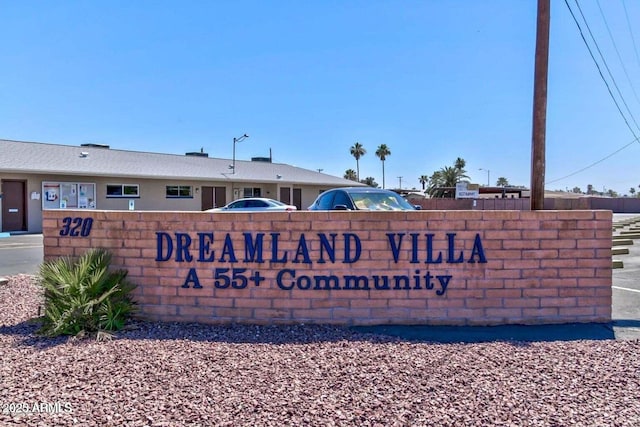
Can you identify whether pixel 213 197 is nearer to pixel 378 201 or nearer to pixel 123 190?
pixel 123 190

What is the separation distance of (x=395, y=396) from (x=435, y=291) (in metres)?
2.35

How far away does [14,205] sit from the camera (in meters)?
24.0

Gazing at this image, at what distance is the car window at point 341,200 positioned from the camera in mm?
9250

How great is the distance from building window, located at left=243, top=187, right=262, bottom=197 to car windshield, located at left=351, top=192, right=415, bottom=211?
26.9m

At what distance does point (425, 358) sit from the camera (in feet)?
15.6

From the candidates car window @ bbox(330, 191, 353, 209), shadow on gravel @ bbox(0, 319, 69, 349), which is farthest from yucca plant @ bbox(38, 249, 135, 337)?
car window @ bbox(330, 191, 353, 209)

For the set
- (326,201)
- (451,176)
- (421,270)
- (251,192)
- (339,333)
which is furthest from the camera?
(451,176)

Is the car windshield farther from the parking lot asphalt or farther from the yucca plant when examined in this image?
the yucca plant

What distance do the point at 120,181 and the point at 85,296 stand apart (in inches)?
956

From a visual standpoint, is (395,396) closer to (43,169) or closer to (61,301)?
(61,301)

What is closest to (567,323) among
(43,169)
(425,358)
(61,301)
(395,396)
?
(425,358)

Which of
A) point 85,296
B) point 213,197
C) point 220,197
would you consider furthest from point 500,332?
point 220,197

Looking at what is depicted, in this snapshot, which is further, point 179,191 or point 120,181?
point 179,191

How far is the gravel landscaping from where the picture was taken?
356 centimetres
